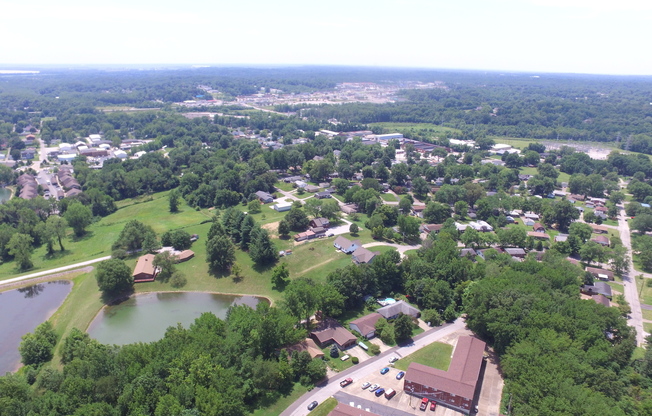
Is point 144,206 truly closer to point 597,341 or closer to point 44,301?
point 44,301

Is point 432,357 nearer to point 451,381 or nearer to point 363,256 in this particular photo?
point 451,381

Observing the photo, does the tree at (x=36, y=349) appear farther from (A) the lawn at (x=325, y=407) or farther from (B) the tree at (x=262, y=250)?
(A) the lawn at (x=325, y=407)

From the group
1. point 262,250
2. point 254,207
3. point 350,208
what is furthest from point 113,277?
point 350,208

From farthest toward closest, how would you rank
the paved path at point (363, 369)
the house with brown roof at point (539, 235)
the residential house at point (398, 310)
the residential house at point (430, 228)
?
the residential house at point (430, 228) < the house with brown roof at point (539, 235) < the residential house at point (398, 310) < the paved path at point (363, 369)

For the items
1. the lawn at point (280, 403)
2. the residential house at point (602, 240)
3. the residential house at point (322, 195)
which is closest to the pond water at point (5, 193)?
the residential house at point (322, 195)

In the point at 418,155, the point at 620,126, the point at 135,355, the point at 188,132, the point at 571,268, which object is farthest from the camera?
the point at 620,126

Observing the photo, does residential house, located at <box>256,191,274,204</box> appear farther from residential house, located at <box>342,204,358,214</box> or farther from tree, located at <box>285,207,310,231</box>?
residential house, located at <box>342,204,358,214</box>

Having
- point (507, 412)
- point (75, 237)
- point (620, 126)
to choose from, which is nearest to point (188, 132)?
point (75, 237)
